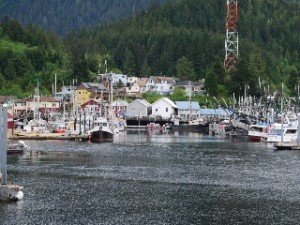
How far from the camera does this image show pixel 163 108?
13650 centimetres

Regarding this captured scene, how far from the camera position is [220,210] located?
37938mm

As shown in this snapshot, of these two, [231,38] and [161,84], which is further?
[231,38]

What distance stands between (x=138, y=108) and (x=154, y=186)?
3579 inches

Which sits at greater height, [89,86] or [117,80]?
[117,80]

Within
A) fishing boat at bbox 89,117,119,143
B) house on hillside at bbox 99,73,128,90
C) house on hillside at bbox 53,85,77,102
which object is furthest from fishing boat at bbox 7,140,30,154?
house on hillside at bbox 99,73,128,90

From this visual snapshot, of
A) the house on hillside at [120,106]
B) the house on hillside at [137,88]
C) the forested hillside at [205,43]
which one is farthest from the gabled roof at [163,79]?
the house on hillside at [120,106]

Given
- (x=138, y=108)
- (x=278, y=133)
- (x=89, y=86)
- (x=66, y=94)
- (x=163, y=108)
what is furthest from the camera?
(x=89, y=86)

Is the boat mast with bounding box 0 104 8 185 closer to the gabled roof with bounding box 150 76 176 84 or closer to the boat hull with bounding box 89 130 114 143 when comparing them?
the boat hull with bounding box 89 130 114 143

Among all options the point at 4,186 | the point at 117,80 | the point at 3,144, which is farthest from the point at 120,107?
the point at 4,186

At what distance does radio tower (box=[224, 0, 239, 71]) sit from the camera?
472 ft

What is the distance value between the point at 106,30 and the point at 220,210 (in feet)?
516

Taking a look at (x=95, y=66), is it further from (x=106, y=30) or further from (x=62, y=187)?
(x=62, y=187)

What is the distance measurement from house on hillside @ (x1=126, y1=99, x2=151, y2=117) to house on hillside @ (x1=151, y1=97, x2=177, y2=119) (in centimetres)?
103

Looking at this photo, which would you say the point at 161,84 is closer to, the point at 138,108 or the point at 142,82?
the point at 142,82
